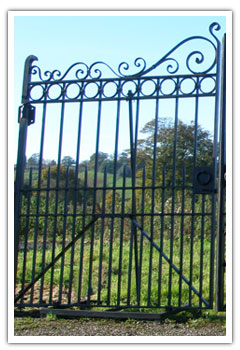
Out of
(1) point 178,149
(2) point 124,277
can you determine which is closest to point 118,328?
(2) point 124,277

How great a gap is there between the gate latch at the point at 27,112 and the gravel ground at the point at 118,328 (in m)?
2.52

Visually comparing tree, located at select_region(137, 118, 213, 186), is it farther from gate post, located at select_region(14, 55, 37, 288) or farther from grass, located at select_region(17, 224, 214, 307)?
gate post, located at select_region(14, 55, 37, 288)

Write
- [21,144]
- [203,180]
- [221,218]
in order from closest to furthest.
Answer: [221,218] → [203,180] → [21,144]

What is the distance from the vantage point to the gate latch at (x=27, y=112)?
6.96 metres

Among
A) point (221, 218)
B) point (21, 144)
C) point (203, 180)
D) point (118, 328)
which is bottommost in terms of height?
point (118, 328)

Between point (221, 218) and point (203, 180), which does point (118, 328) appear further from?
point (203, 180)

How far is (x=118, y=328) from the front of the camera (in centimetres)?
568

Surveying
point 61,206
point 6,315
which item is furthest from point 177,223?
point 6,315

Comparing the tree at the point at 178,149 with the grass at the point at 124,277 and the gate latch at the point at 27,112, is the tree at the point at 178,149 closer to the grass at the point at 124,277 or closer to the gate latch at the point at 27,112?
the grass at the point at 124,277

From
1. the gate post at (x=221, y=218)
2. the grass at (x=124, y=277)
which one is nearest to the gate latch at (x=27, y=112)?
the grass at (x=124, y=277)

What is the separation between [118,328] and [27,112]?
2.96 metres
